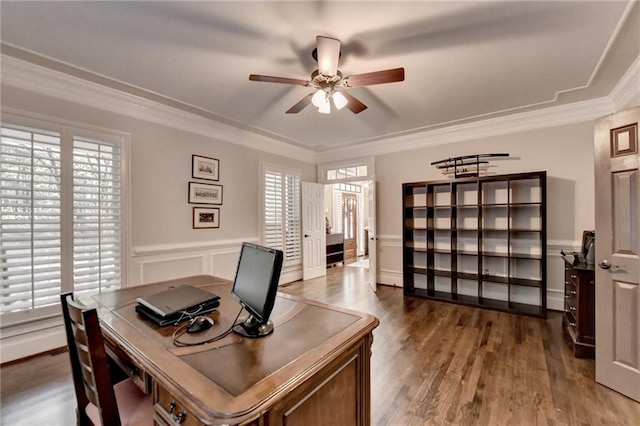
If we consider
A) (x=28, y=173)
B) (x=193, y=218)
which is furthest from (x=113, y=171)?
(x=193, y=218)

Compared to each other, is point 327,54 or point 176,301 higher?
point 327,54

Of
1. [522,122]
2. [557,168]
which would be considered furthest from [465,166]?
[557,168]

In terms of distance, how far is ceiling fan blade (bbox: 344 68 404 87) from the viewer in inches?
80.7

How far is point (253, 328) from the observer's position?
1.25 meters

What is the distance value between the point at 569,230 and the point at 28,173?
6.00 meters

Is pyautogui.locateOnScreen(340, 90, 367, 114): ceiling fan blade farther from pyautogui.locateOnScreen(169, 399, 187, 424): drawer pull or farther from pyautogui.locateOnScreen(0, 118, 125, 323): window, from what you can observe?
pyautogui.locateOnScreen(0, 118, 125, 323): window

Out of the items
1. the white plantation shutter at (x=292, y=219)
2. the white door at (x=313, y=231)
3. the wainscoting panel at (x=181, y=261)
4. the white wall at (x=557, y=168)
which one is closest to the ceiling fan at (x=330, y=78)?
the wainscoting panel at (x=181, y=261)

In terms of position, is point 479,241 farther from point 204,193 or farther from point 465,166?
point 204,193

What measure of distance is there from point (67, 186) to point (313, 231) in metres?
3.84

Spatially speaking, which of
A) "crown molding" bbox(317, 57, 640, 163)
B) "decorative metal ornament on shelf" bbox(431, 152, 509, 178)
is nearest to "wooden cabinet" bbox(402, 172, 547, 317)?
"decorative metal ornament on shelf" bbox(431, 152, 509, 178)

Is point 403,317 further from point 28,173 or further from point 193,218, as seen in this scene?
point 28,173

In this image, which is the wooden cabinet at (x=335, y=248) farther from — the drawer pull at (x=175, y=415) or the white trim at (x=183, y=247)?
the drawer pull at (x=175, y=415)

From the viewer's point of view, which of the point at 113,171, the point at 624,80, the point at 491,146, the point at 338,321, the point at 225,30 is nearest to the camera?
the point at 338,321

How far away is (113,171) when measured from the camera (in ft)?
10.3
